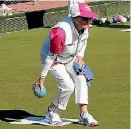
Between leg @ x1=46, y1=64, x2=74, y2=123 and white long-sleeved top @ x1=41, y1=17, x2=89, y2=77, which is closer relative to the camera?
white long-sleeved top @ x1=41, y1=17, x2=89, y2=77

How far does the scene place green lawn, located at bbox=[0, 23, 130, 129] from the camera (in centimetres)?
749

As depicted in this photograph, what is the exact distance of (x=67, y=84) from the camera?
6.59m

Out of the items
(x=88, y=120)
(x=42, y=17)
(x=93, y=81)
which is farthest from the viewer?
(x=42, y=17)

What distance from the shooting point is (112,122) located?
6.94 metres

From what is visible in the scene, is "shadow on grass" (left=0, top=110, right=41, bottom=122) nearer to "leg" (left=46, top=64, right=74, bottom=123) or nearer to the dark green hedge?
"leg" (left=46, top=64, right=74, bottom=123)

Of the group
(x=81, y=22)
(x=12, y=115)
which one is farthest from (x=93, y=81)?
(x=81, y=22)

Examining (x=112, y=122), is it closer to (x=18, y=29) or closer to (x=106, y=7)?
(x=18, y=29)

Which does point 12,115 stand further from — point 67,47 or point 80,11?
point 80,11

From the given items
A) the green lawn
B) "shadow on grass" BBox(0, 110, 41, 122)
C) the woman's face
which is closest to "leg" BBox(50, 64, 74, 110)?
the green lawn

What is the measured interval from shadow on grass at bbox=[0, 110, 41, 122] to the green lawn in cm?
1

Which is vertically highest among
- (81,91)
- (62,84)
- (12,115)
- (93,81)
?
(62,84)

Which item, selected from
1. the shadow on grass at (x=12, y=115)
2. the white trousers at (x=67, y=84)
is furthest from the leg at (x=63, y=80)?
the shadow on grass at (x=12, y=115)

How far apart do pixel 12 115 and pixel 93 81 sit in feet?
9.88

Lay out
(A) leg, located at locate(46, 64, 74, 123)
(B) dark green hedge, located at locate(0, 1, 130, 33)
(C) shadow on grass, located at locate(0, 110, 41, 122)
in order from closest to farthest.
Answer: (A) leg, located at locate(46, 64, 74, 123)
(C) shadow on grass, located at locate(0, 110, 41, 122)
(B) dark green hedge, located at locate(0, 1, 130, 33)
